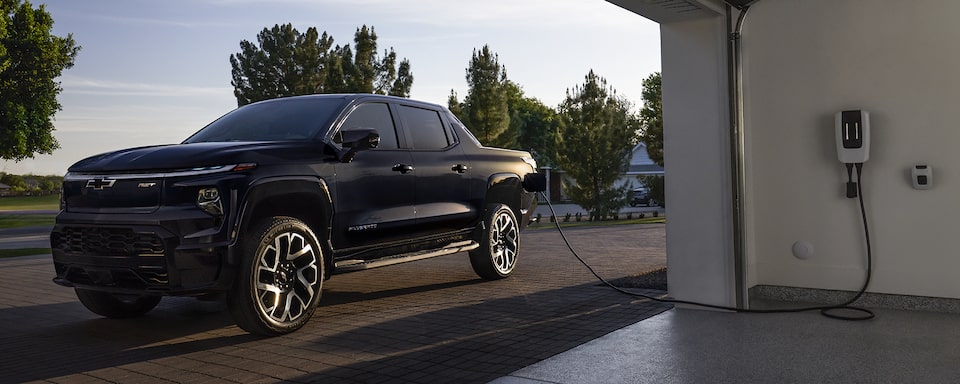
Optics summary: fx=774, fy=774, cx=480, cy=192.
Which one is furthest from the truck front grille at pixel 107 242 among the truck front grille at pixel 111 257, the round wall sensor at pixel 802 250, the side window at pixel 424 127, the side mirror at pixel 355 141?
the round wall sensor at pixel 802 250

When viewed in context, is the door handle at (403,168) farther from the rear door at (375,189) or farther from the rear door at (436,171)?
the rear door at (436,171)

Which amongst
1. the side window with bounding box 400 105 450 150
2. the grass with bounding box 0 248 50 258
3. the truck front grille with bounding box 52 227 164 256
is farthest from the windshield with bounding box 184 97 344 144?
the grass with bounding box 0 248 50 258

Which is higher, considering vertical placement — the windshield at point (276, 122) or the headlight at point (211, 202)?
the windshield at point (276, 122)

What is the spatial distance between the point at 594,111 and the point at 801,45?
1882 centimetres

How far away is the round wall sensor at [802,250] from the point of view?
664 centimetres

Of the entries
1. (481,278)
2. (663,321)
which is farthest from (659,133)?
(663,321)

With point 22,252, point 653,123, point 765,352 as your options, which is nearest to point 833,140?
point 765,352

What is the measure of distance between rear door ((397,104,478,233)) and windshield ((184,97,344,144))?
936 millimetres

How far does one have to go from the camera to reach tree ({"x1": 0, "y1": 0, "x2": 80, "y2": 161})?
32.3 m

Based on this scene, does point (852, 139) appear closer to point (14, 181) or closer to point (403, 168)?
point (403, 168)

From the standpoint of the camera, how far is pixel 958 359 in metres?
4.55

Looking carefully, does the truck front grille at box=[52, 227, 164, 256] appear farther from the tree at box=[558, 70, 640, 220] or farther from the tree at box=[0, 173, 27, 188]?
the tree at box=[0, 173, 27, 188]

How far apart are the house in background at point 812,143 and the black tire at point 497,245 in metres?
2.32

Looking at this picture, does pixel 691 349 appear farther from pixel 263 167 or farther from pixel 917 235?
pixel 263 167
